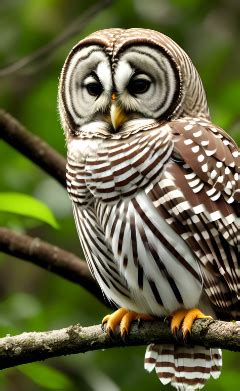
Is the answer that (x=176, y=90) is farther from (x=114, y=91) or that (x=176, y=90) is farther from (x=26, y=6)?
(x=26, y=6)

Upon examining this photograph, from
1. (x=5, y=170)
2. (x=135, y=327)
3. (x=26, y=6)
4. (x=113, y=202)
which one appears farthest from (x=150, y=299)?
(x=26, y=6)

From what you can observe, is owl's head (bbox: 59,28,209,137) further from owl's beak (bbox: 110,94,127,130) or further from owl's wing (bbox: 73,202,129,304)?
owl's wing (bbox: 73,202,129,304)

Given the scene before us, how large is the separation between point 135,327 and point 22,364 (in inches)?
25.8

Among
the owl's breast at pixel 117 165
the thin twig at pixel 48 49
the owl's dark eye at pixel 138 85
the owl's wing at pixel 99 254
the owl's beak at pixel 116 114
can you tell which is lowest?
the owl's wing at pixel 99 254

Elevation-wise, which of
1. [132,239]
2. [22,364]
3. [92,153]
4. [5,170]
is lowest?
[22,364]

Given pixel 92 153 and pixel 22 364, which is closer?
pixel 22 364

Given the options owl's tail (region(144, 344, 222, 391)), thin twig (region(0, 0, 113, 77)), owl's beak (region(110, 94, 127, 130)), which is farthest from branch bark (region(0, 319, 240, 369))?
thin twig (region(0, 0, 113, 77))

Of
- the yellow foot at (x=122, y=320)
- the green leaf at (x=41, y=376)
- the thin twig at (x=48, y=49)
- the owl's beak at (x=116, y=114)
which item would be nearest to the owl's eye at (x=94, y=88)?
the owl's beak at (x=116, y=114)

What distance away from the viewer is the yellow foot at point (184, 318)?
4.97 m

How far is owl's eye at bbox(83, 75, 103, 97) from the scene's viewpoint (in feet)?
18.0

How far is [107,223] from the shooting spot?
17.1 ft

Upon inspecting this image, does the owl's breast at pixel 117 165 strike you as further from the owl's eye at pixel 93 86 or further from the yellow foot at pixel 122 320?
the yellow foot at pixel 122 320

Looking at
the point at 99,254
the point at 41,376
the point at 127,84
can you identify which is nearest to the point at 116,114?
the point at 127,84

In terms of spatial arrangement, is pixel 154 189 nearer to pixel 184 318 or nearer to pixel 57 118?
pixel 184 318
